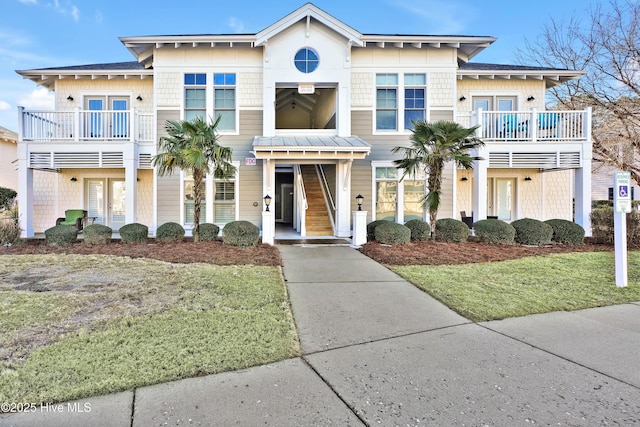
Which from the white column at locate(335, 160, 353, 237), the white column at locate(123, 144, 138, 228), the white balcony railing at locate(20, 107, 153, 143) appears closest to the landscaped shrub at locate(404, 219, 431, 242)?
the white column at locate(335, 160, 353, 237)

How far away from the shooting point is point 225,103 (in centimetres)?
1331

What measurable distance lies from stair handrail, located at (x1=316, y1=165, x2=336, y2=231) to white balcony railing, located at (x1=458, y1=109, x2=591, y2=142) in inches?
241

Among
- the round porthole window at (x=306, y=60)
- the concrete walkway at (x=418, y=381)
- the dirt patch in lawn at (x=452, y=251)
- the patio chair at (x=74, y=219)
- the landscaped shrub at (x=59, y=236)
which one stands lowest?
the concrete walkway at (x=418, y=381)

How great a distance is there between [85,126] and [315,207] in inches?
378

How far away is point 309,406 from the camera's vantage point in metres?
2.80

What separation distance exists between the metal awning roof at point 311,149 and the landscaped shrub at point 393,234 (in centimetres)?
268

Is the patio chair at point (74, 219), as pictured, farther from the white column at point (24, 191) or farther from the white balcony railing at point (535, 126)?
the white balcony railing at point (535, 126)

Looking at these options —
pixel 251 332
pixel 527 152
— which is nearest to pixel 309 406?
pixel 251 332

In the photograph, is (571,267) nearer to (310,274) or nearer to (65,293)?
(310,274)

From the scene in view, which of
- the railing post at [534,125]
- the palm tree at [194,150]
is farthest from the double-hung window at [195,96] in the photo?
the railing post at [534,125]

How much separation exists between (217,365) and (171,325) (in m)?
1.34

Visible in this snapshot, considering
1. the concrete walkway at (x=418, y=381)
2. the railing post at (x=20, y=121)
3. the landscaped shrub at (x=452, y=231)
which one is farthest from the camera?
the railing post at (x=20, y=121)

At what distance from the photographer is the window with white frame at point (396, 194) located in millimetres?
13562

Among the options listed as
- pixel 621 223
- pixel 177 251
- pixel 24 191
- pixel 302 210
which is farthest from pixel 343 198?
pixel 24 191
